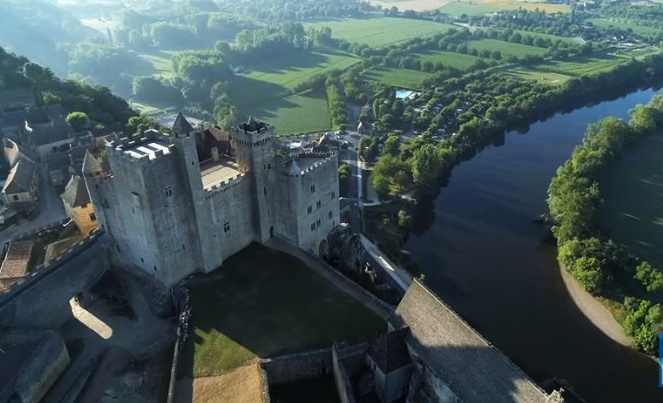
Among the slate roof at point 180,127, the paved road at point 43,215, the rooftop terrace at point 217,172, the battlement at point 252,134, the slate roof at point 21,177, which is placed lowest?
the paved road at point 43,215

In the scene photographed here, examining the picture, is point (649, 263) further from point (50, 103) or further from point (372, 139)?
point (50, 103)

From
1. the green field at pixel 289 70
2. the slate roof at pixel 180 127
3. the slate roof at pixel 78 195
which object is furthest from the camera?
the green field at pixel 289 70

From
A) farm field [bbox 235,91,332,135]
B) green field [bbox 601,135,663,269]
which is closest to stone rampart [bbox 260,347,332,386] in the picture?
green field [bbox 601,135,663,269]

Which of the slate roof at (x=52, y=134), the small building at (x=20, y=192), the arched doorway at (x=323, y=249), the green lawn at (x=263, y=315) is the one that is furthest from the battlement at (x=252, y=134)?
the slate roof at (x=52, y=134)

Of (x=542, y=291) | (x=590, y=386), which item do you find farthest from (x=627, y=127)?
(x=590, y=386)

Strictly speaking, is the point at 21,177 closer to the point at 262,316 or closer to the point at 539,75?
the point at 262,316

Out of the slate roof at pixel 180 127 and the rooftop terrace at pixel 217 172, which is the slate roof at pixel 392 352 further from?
the slate roof at pixel 180 127

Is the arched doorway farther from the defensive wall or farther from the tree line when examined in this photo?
the tree line

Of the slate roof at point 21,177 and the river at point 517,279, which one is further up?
the slate roof at point 21,177
